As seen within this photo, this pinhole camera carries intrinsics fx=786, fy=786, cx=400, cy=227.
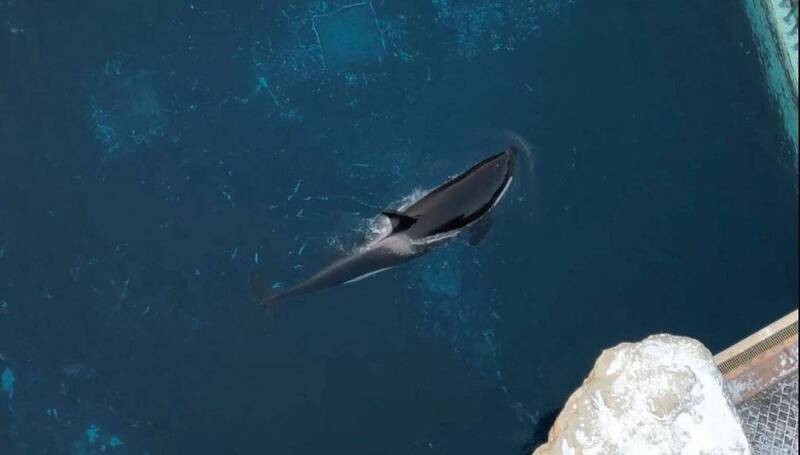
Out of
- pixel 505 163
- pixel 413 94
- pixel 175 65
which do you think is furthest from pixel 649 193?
pixel 175 65

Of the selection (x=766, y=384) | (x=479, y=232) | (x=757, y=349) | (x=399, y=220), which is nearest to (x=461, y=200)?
(x=479, y=232)

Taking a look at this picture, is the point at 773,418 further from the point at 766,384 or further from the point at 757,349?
the point at 757,349

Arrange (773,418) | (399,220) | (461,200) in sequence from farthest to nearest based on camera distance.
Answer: (773,418) → (461,200) → (399,220)

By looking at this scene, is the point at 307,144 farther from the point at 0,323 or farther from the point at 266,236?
the point at 0,323

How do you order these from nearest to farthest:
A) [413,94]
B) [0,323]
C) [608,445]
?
[608,445], [0,323], [413,94]

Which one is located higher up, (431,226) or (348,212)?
(348,212)

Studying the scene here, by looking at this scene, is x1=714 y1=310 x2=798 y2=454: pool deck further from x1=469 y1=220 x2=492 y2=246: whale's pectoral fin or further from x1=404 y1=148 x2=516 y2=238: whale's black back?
x1=404 y1=148 x2=516 y2=238: whale's black back

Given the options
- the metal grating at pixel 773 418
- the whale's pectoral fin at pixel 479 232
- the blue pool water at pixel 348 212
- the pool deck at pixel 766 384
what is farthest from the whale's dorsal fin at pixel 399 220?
the metal grating at pixel 773 418
